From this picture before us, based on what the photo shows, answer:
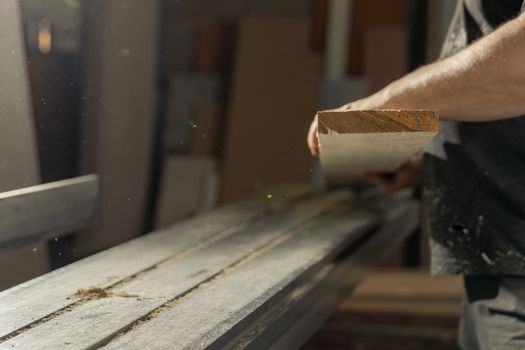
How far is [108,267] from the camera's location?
53.3 inches

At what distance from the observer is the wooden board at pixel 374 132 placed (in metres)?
1.12

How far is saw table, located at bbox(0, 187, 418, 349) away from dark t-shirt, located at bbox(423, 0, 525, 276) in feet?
0.86

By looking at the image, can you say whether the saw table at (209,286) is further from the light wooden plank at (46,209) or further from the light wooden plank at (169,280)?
the light wooden plank at (46,209)

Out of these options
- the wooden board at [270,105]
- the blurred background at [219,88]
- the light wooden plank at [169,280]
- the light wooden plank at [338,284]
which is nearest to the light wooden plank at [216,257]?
the light wooden plank at [169,280]

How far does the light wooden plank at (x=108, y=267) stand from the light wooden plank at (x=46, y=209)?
111mm

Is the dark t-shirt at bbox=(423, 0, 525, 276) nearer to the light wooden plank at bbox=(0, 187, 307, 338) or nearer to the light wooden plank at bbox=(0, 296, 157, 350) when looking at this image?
the light wooden plank at bbox=(0, 187, 307, 338)

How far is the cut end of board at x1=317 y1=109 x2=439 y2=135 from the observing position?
3.65 ft

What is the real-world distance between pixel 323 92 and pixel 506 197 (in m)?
2.12

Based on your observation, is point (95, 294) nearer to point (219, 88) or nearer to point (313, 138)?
point (313, 138)

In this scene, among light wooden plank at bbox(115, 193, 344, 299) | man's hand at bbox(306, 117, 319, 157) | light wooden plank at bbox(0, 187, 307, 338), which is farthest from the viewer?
man's hand at bbox(306, 117, 319, 157)

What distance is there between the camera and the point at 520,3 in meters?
1.35

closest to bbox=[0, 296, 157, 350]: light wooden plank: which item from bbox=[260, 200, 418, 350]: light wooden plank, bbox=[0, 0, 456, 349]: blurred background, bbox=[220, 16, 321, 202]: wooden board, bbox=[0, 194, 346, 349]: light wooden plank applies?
bbox=[0, 194, 346, 349]: light wooden plank

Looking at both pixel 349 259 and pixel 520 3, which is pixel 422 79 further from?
pixel 349 259

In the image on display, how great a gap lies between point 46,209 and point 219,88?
8.37 feet
